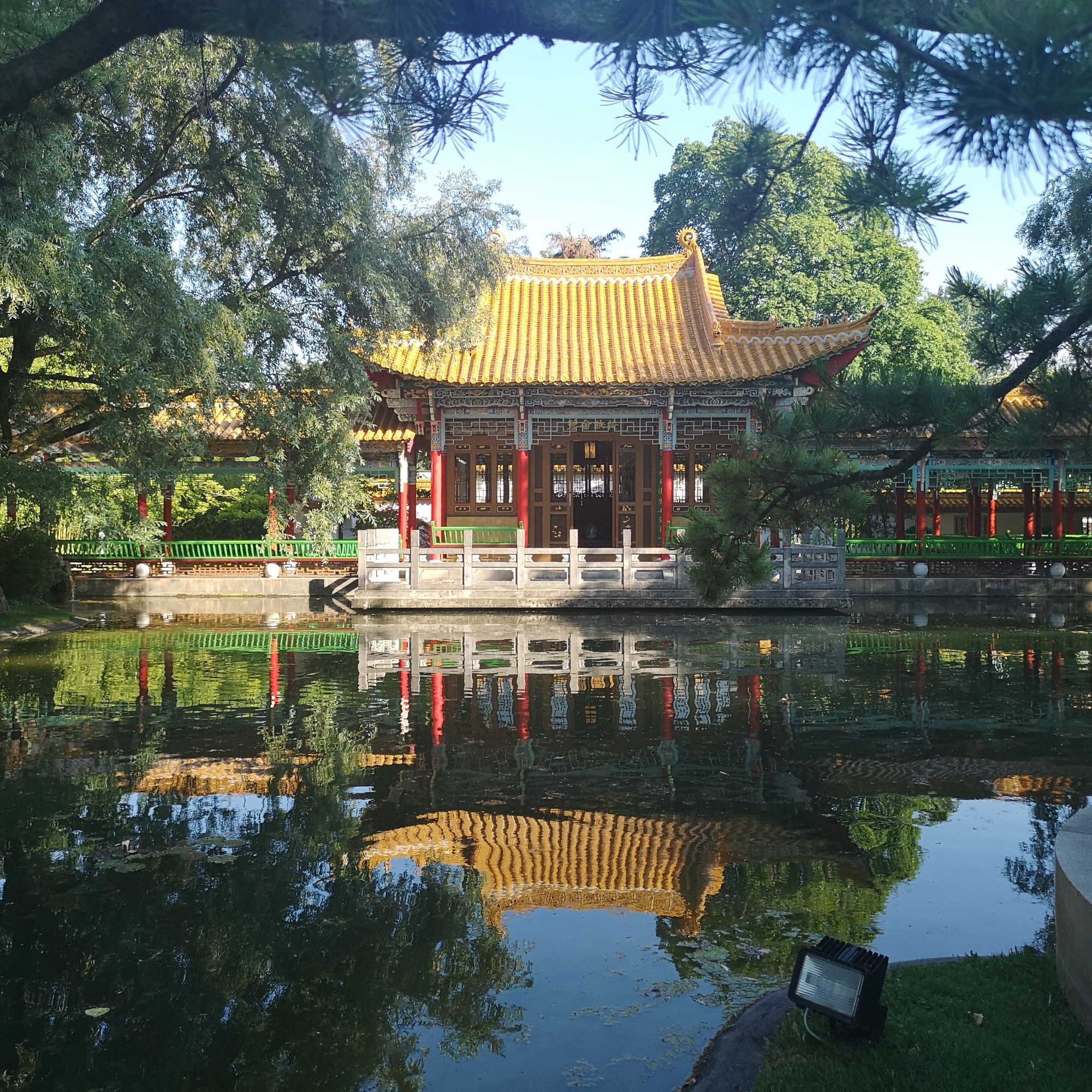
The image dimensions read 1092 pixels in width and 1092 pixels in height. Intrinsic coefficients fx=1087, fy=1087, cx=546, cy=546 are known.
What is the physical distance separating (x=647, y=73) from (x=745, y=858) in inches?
146

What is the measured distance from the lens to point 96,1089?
10.9 ft

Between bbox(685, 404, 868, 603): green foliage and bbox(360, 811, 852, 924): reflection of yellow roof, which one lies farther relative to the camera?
bbox(685, 404, 868, 603): green foliage

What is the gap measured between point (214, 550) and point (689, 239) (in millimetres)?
13273

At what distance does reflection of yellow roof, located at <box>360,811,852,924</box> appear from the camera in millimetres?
4992

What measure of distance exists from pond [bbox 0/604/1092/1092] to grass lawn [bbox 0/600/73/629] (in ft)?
18.5

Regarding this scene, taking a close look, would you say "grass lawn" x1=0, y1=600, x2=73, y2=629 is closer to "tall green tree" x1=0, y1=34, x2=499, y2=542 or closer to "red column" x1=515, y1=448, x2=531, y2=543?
"tall green tree" x1=0, y1=34, x2=499, y2=542

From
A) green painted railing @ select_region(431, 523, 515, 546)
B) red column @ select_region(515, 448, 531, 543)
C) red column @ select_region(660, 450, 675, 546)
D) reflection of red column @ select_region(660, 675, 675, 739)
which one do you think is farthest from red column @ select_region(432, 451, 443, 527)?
reflection of red column @ select_region(660, 675, 675, 739)

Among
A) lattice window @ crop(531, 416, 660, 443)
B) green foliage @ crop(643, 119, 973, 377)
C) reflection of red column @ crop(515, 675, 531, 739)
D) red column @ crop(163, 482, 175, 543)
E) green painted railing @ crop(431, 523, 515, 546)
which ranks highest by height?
green foliage @ crop(643, 119, 973, 377)

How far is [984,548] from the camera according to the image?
85.2 feet

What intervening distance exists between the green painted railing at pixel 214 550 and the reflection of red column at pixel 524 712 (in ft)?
46.9

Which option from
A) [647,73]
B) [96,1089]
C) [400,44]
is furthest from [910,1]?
A: [96,1089]

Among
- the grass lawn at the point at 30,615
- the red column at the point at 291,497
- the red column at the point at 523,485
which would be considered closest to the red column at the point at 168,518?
the red column at the point at 291,497

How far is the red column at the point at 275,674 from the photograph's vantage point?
1050 centimetres

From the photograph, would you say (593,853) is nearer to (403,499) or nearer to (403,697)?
(403,697)
